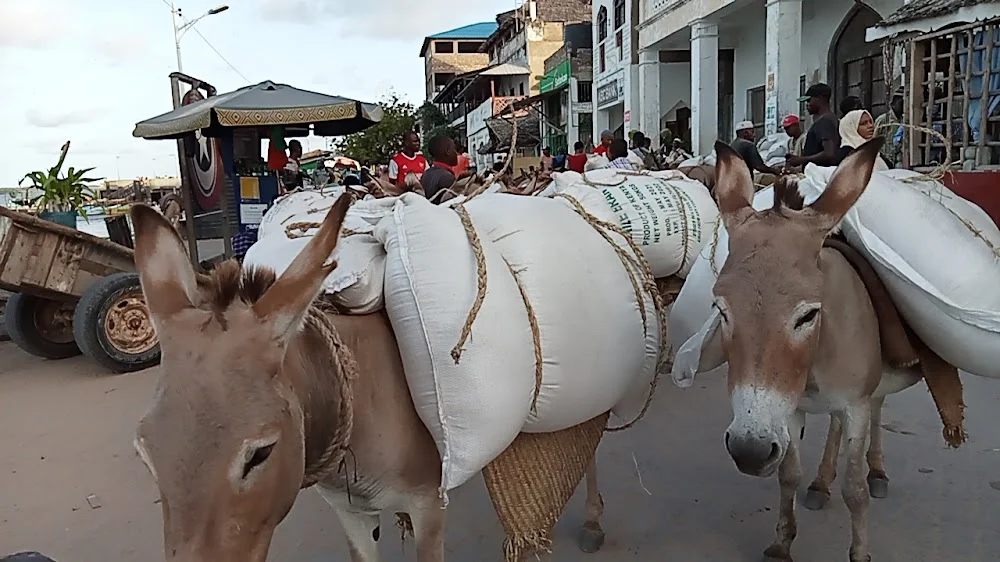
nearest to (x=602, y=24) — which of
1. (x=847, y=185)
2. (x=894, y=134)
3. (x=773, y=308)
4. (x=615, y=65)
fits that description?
(x=615, y=65)

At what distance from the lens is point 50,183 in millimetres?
9422

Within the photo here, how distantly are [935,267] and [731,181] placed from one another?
80 cm

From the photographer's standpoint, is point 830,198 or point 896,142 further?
point 896,142

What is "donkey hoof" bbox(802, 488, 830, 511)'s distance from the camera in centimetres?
366

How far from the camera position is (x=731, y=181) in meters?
2.70

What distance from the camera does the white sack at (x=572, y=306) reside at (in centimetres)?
248

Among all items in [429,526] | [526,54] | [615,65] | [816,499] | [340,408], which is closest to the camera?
[340,408]

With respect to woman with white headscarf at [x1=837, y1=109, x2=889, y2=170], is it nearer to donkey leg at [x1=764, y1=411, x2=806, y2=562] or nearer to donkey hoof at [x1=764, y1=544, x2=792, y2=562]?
donkey leg at [x1=764, y1=411, x2=806, y2=562]

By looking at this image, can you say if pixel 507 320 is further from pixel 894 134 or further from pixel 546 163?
pixel 546 163

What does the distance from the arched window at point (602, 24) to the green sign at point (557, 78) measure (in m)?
3.43

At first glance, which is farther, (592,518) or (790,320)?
(592,518)

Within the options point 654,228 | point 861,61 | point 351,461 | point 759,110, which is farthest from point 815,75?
point 351,461

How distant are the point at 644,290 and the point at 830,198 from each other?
757mm

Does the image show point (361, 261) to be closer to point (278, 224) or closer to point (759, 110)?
point (278, 224)
